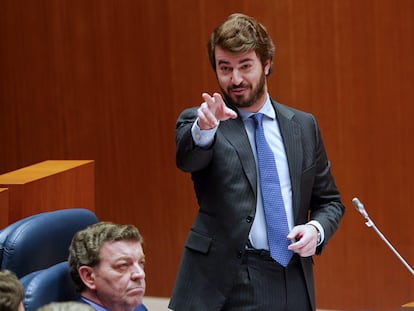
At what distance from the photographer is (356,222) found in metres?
2.28

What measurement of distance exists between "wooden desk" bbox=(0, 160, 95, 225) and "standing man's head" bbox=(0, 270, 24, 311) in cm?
51

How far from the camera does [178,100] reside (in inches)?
97.2

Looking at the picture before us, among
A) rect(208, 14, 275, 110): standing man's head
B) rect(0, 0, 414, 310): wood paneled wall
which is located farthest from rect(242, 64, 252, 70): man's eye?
rect(0, 0, 414, 310): wood paneled wall

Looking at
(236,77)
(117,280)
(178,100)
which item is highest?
(236,77)

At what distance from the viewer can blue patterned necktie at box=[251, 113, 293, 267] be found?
4.44 ft

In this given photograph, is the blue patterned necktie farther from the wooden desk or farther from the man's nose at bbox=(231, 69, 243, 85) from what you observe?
the wooden desk

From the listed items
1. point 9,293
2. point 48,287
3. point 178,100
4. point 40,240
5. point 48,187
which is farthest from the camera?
point 178,100

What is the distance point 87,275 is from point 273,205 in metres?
0.28

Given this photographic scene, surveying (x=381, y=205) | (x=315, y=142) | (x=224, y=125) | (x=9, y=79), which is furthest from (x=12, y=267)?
(x=9, y=79)

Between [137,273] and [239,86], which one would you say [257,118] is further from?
[137,273]

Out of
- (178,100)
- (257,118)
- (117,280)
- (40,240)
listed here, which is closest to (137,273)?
(117,280)

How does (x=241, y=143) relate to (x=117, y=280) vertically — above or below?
above

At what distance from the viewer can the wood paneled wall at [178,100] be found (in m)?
2.23

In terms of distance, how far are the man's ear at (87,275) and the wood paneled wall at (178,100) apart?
1.12m
